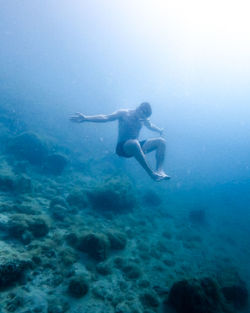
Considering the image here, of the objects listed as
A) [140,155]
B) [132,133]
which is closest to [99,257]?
[140,155]

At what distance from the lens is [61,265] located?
5320mm

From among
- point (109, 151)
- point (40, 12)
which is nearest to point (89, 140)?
point (109, 151)

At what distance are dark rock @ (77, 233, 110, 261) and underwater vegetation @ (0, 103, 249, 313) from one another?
0.03 meters

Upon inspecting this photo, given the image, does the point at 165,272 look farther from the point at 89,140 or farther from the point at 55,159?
the point at 89,140

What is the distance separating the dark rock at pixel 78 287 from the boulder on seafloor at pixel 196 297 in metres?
2.55

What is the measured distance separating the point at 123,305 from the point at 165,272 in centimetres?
273

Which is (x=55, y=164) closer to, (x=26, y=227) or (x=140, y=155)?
(x=26, y=227)

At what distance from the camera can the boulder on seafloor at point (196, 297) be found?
5156mm

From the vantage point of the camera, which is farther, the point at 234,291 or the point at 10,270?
the point at 234,291

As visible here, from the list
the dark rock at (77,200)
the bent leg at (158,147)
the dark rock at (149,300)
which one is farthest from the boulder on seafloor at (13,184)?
the dark rock at (149,300)

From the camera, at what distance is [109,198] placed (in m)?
11.3

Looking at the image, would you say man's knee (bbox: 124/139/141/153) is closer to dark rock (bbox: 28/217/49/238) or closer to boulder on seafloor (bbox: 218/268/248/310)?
dark rock (bbox: 28/217/49/238)

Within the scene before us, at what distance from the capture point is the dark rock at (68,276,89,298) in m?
4.68

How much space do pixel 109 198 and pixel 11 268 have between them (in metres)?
7.19
